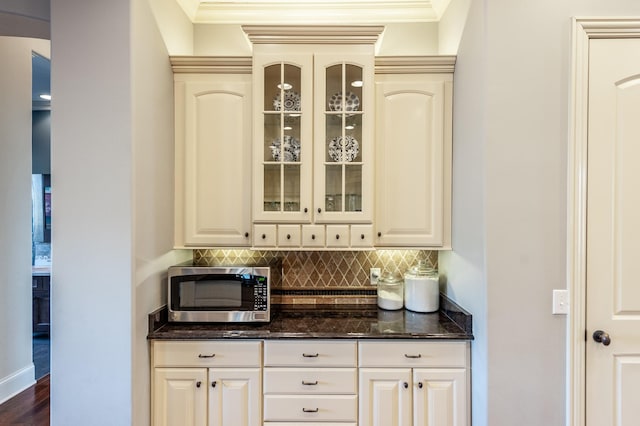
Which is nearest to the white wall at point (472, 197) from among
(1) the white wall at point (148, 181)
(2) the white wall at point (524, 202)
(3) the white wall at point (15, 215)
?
(2) the white wall at point (524, 202)

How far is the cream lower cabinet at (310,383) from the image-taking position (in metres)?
1.79

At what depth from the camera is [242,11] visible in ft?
7.76

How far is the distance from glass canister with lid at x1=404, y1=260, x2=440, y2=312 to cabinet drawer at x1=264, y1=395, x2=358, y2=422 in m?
0.67

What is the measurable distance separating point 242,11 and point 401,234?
1.83 meters

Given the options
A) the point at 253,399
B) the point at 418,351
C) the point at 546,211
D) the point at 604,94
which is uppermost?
the point at 604,94

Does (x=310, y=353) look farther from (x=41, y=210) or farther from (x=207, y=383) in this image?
(x=41, y=210)

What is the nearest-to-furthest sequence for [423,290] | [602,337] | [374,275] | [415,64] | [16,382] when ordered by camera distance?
1. [602,337]
2. [415,64]
3. [423,290]
4. [374,275]
5. [16,382]

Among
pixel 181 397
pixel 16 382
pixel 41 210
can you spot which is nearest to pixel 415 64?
pixel 181 397

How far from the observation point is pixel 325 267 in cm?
239

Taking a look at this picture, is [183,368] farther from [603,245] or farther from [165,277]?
[603,245]

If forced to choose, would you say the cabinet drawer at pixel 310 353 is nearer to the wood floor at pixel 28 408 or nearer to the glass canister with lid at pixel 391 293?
the glass canister with lid at pixel 391 293

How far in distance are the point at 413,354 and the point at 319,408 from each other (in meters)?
0.55

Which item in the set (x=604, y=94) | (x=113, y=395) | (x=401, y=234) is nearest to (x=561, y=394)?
(x=401, y=234)

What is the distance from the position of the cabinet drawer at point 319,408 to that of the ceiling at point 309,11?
2.30m
